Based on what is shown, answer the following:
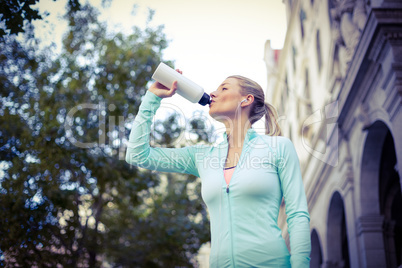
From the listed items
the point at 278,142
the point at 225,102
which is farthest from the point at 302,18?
the point at 278,142

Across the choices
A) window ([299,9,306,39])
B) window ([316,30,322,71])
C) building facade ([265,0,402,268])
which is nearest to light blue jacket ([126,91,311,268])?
building facade ([265,0,402,268])

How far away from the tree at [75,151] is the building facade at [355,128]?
4.97 m

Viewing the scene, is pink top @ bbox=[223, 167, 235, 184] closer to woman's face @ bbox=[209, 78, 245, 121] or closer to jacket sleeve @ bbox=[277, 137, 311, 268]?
jacket sleeve @ bbox=[277, 137, 311, 268]

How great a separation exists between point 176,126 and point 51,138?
4835mm

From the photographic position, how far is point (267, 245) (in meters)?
2.31

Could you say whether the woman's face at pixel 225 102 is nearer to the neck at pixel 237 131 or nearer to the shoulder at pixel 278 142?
the neck at pixel 237 131

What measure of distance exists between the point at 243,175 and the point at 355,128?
7827 mm

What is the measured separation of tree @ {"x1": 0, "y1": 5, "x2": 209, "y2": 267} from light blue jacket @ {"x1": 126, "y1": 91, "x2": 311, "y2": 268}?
7298mm

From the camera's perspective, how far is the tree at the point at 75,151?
10016 millimetres

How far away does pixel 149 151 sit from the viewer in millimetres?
2891

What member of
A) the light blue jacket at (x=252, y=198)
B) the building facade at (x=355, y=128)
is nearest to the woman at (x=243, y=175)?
the light blue jacket at (x=252, y=198)

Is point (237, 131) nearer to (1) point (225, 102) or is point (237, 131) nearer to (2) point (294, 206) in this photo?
(1) point (225, 102)

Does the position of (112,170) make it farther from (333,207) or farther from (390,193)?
(390,193)

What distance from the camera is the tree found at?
10016 mm
